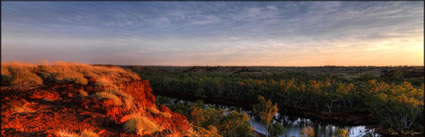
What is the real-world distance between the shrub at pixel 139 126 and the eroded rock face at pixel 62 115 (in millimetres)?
189

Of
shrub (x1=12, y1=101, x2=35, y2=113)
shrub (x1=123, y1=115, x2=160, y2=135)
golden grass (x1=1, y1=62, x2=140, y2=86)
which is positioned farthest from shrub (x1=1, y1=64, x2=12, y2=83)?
shrub (x1=123, y1=115, x2=160, y2=135)

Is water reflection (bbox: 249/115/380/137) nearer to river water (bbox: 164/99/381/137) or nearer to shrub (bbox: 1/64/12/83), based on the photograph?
river water (bbox: 164/99/381/137)

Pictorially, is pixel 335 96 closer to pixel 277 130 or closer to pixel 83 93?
pixel 277 130

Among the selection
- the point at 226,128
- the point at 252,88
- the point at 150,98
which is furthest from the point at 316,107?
the point at 150,98

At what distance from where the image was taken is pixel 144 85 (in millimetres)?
14734

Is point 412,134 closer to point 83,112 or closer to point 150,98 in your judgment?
point 150,98

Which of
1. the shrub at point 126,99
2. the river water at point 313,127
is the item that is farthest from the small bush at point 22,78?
the river water at point 313,127

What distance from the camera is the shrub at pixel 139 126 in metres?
7.16

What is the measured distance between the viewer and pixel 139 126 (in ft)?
23.7

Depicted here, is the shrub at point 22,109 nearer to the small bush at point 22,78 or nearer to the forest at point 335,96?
the small bush at point 22,78

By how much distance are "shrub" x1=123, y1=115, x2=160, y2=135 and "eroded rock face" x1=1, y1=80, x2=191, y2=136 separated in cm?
19

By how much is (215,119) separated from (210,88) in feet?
128

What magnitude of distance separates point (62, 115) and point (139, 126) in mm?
2800

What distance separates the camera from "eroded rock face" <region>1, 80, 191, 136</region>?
641 centimetres
